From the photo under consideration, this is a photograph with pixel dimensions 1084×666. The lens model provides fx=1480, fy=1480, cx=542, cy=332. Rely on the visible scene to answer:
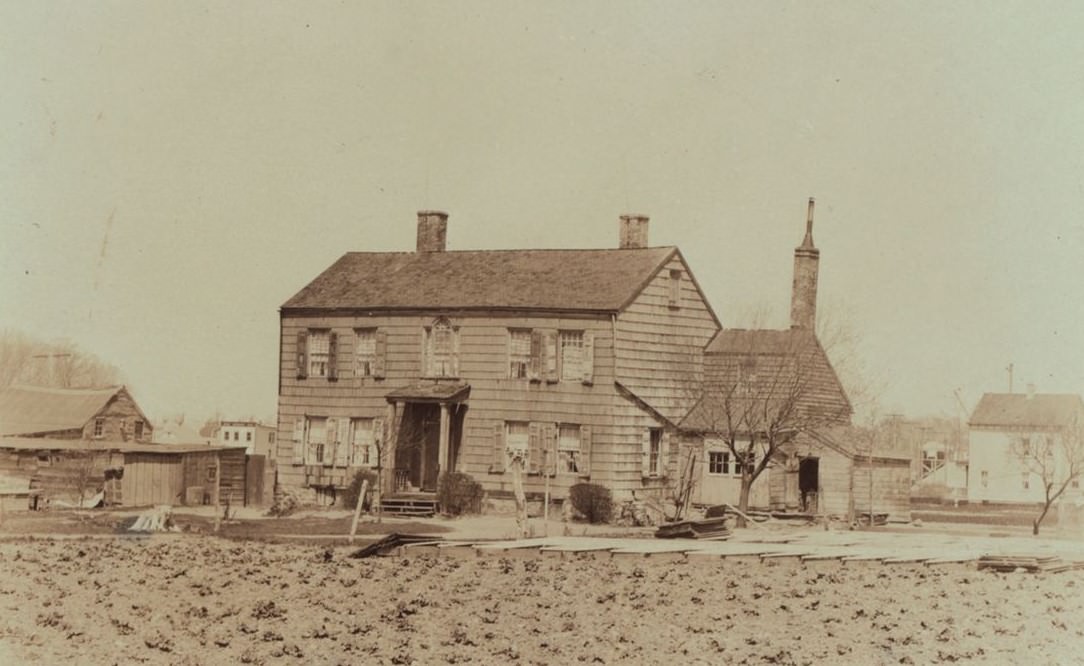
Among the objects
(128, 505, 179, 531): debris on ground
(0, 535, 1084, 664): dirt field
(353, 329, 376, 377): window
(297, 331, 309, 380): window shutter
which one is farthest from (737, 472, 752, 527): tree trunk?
(128, 505, 179, 531): debris on ground

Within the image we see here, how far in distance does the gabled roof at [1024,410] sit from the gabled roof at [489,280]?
29.5 meters

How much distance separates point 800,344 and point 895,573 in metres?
16.3

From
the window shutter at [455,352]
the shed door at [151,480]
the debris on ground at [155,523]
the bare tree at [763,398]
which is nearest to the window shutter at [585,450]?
the bare tree at [763,398]

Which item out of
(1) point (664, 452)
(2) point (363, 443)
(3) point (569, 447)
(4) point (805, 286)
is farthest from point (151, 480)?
(4) point (805, 286)

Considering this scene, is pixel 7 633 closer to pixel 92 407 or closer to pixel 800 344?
pixel 800 344

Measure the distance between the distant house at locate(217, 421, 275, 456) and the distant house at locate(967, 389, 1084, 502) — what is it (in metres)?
36.8

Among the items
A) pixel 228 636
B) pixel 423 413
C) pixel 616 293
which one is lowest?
pixel 228 636

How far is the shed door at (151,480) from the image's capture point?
149ft

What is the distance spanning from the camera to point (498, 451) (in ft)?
137

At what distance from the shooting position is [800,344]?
4244 centimetres

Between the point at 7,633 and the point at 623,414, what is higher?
the point at 623,414

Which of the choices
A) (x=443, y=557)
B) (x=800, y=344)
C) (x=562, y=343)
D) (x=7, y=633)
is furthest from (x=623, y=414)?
(x=7, y=633)

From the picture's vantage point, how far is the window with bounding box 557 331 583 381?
135 feet

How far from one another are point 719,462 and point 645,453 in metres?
2.38
